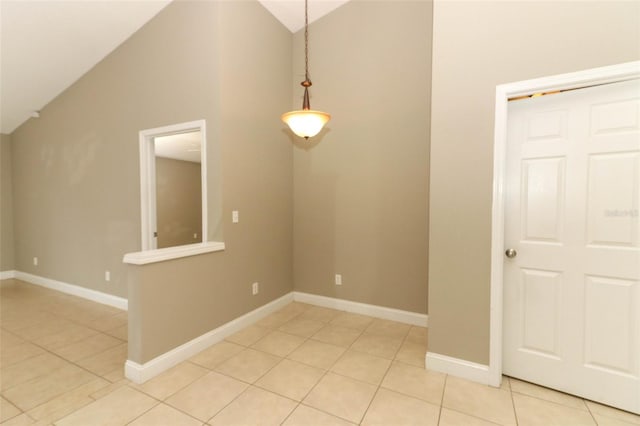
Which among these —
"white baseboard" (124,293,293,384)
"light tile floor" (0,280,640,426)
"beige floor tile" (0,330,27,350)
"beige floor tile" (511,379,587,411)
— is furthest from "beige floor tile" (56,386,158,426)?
"beige floor tile" (511,379,587,411)

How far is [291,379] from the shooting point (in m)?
2.23

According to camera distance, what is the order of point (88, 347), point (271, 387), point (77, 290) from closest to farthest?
point (271, 387), point (88, 347), point (77, 290)

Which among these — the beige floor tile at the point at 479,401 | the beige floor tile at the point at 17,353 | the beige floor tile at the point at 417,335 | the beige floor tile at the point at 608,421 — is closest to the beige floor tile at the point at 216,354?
the beige floor tile at the point at 17,353

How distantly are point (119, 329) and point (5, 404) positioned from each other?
1.19 m

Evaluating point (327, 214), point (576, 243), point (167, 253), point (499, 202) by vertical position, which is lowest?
point (167, 253)

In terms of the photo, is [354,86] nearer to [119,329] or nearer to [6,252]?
[119,329]

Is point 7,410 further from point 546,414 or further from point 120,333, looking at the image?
point 546,414

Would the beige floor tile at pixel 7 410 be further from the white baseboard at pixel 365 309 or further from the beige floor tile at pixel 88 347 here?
the white baseboard at pixel 365 309

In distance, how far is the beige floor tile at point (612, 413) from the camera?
179cm

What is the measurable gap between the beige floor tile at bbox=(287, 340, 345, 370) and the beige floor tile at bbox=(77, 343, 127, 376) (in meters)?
1.46

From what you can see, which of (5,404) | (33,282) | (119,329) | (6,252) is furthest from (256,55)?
(6,252)

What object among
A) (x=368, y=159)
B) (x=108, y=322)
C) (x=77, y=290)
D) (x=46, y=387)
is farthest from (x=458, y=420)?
(x=77, y=290)

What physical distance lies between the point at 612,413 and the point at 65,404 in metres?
3.57

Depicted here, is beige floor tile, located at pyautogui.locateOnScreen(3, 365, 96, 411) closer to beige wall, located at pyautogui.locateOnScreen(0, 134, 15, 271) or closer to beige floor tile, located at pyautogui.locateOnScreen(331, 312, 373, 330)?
beige floor tile, located at pyautogui.locateOnScreen(331, 312, 373, 330)
